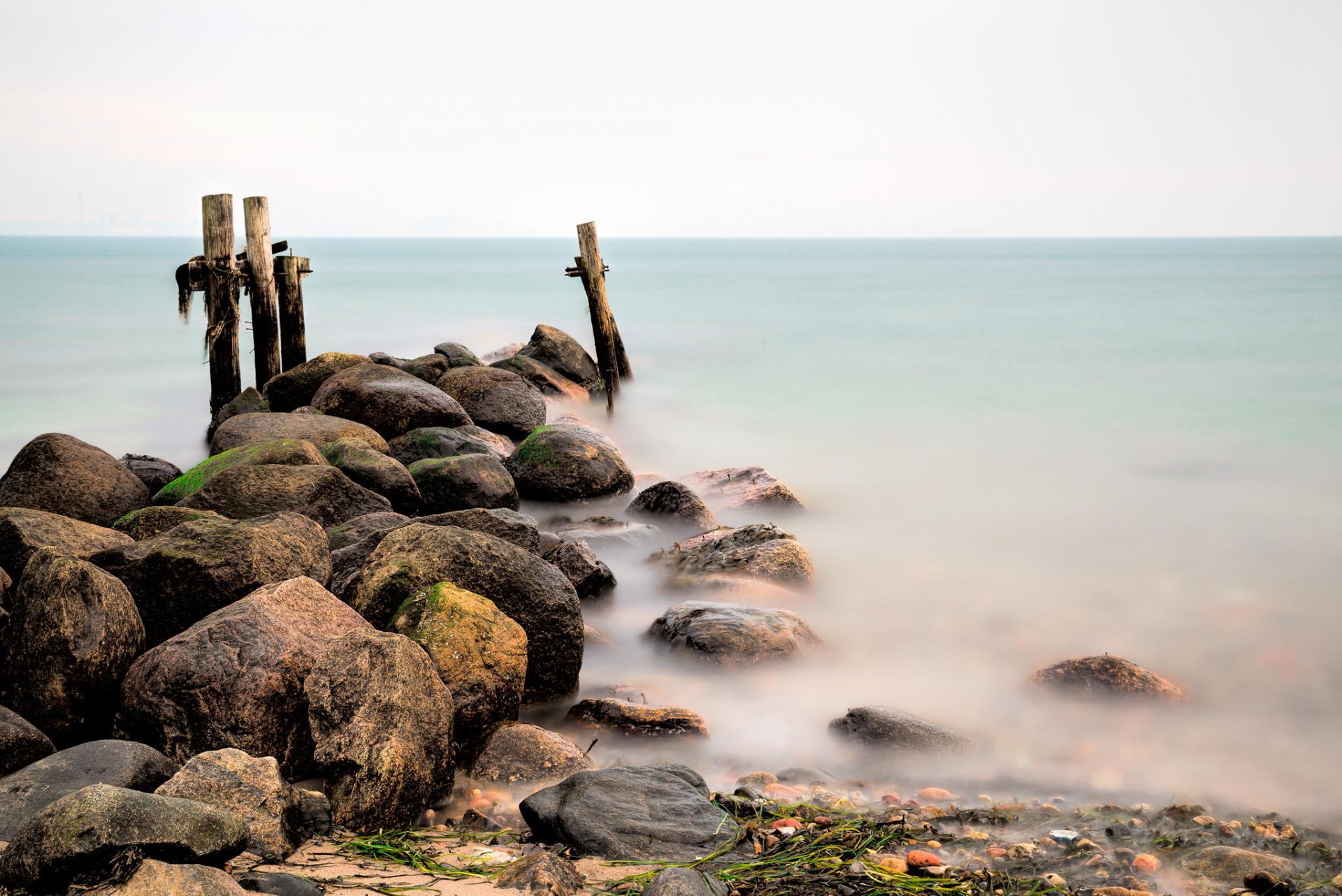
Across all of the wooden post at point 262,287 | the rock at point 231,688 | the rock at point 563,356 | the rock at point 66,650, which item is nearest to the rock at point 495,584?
the rock at point 231,688

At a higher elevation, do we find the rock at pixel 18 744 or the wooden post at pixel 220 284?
the wooden post at pixel 220 284

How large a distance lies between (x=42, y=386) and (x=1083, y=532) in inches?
656

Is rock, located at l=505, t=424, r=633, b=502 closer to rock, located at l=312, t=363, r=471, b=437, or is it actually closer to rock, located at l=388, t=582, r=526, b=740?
rock, located at l=312, t=363, r=471, b=437

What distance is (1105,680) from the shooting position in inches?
222

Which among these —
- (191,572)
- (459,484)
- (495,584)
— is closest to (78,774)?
(191,572)

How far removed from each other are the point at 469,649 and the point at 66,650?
1.63 metres

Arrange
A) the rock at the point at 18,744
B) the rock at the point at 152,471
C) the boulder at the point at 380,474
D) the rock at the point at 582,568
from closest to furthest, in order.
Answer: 1. the rock at the point at 18,744
2. the rock at the point at 582,568
3. the boulder at the point at 380,474
4. the rock at the point at 152,471

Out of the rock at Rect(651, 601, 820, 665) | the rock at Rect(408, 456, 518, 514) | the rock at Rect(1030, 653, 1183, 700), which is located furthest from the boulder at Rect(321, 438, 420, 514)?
the rock at Rect(1030, 653, 1183, 700)

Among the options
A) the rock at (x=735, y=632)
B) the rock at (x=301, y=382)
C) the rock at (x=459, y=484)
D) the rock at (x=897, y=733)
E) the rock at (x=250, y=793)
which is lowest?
the rock at (x=897, y=733)

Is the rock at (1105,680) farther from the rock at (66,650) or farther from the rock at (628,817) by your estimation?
the rock at (66,650)

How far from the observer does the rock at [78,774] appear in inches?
130

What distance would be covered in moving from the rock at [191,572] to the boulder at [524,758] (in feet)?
4.20

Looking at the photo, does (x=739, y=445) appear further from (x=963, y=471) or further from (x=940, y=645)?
(x=940, y=645)

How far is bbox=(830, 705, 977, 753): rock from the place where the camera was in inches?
195
